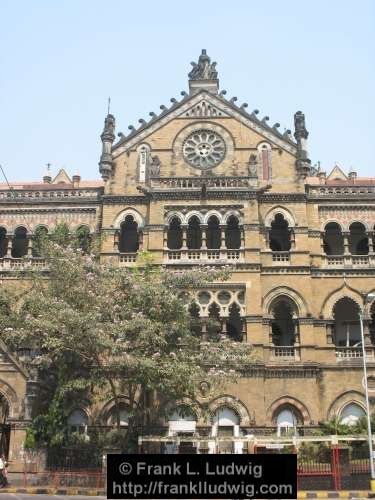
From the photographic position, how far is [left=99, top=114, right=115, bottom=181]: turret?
3028 cm

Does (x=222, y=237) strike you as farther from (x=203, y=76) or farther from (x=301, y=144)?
(x=203, y=76)

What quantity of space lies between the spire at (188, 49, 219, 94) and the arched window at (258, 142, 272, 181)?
410 centimetres

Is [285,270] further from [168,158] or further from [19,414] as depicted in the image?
[19,414]

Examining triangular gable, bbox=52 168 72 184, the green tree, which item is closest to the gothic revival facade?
the green tree

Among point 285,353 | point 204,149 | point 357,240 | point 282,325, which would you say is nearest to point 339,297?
point 282,325

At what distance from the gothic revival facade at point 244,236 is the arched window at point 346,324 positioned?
0.16 feet

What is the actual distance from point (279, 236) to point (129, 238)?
301 inches

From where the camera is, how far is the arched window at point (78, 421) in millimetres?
26144

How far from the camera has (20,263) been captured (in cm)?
2980

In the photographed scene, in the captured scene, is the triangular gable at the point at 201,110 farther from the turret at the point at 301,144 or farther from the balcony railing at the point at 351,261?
the balcony railing at the point at 351,261

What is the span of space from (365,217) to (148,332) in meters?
14.2

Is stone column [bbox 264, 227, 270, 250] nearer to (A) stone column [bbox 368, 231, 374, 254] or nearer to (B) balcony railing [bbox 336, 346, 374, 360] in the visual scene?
(A) stone column [bbox 368, 231, 374, 254]

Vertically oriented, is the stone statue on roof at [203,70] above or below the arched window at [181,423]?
above

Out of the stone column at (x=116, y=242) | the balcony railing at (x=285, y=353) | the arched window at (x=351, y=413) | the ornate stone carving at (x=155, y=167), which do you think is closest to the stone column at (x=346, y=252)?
the balcony railing at (x=285, y=353)
